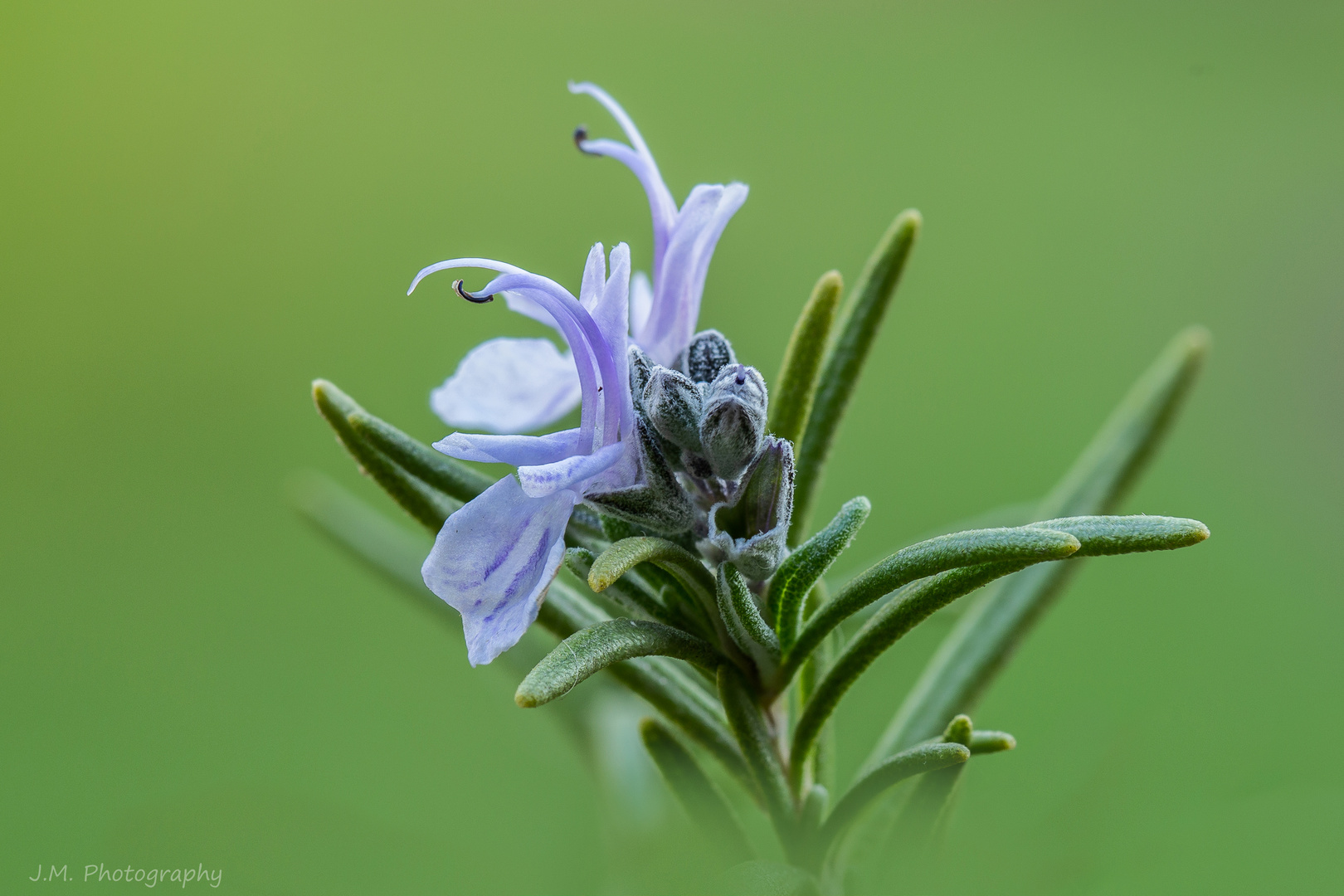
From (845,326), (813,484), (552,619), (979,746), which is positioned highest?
(845,326)

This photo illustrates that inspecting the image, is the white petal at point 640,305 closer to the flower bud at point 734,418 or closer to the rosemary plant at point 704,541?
the rosemary plant at point 704,541

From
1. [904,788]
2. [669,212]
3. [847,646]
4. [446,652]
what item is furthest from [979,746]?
[446,652]

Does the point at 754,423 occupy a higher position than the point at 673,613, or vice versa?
the point at 754,423

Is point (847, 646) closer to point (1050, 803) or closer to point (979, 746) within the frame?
point (979, 746)

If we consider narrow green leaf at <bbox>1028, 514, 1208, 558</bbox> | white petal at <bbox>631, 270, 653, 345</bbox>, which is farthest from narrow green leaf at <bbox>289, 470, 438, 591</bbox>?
narrow green leaf at <bbox>1028, 514, 1208, 558</bbox>

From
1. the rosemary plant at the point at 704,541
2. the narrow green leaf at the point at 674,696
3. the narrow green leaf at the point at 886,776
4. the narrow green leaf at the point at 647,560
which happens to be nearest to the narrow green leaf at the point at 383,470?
the rosemary plant at the point at 704,541

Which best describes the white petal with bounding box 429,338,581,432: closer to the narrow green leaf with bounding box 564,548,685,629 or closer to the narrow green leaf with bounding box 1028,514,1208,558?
the narrow green leaf with bounding box 564,548,685,629

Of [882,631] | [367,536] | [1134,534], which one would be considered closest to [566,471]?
[882,631]
